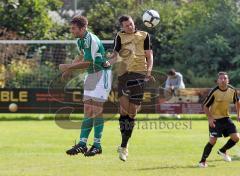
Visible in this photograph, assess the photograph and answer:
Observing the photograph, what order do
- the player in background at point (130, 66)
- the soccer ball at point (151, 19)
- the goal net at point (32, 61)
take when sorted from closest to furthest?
the player in background at point (130, 66)
the soccer ball at point (151, 19)
the goal net at point (32, 61)

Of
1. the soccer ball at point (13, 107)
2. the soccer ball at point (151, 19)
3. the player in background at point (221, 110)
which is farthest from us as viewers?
the soccer ball at point (13, 107)

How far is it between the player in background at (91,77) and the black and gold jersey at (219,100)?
99.2 inches

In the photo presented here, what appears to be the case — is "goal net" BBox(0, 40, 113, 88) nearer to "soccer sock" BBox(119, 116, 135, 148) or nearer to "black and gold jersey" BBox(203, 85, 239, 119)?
"black and gold jersey" BBox(203, 85, 239, 119)

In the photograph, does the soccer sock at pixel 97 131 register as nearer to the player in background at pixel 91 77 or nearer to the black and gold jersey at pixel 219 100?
the player in background at pixel 91 77

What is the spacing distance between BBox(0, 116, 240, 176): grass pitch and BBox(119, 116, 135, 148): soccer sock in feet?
1.66

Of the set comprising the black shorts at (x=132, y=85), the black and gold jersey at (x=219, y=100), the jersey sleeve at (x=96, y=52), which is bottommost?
the black and gold jersey at (x=219, y=100)

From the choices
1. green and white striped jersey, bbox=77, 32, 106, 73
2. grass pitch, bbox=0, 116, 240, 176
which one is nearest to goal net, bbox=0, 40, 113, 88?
grass pitch, bbox=0, 116, 240, 176

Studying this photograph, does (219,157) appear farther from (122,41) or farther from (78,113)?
(78,113)

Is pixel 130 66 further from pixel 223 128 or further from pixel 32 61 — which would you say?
pixel 32 61

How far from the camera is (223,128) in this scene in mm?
14852

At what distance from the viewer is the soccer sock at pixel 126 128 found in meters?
13.6

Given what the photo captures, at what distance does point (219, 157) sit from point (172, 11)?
2814 centimetres

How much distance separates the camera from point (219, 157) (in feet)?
51.6

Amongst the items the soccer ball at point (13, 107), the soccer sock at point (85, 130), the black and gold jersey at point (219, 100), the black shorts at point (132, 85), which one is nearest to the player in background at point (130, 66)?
the black shorts at point (132, 85)
